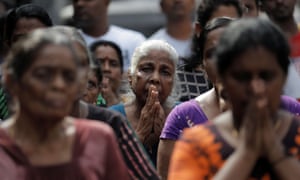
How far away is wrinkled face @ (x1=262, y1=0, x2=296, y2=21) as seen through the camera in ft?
33.0

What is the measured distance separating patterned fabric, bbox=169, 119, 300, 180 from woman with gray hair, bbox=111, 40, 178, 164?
9.70ft

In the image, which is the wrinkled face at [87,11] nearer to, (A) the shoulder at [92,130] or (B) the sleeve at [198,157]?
(A) the shoulder at [92,130]

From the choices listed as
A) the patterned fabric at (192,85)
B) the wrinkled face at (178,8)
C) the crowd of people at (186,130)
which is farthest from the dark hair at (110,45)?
the crowd of people at (186,130)

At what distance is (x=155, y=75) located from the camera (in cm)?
861

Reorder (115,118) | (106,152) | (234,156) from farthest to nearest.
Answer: (115,118) → (106,152) → (234,156)

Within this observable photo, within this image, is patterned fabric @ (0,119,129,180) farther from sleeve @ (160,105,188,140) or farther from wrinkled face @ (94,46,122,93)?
wrinkled face @ (94,46,122,93)

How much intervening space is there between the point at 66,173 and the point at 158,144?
118 inches

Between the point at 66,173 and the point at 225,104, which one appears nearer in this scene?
the point at 66,173

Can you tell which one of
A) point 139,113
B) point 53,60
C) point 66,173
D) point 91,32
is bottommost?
point 91,32

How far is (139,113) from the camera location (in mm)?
8516

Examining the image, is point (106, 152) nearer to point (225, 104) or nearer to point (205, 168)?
point (205, 168)

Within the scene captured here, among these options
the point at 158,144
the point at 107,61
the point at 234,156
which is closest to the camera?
the point at 234,156

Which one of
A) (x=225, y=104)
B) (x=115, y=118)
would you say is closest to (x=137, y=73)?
(x=225, y=104)

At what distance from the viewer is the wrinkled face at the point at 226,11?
33.8 feet
